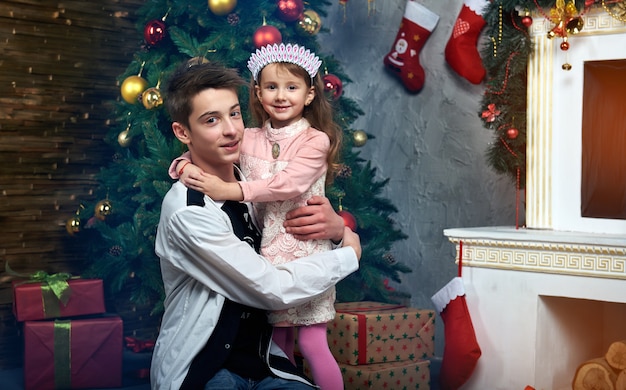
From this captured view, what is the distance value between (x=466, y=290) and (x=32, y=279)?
6.09ft

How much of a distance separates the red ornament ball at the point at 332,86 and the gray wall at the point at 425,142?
1.75ft

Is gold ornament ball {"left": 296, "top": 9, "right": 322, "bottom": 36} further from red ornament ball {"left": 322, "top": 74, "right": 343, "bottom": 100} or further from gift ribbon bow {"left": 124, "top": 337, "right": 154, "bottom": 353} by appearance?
gift ribbon bow {"left": 124, "top": 337, "right": 154, "bottom": 353}

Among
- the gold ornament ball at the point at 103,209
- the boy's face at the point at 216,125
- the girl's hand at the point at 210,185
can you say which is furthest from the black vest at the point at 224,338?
the gold ornament ball at the point at 103,209

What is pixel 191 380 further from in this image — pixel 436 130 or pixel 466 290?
pixel 436 130

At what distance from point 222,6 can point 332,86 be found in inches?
22.7

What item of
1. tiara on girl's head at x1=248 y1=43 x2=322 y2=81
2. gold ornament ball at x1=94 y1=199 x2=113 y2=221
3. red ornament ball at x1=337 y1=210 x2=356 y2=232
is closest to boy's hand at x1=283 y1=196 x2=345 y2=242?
tiara on girl's head at x1=248 y1=43 x2=322 y2=81

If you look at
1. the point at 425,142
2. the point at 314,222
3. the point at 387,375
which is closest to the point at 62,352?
the point at 387,375

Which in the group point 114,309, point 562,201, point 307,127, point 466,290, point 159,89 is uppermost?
point 159,89

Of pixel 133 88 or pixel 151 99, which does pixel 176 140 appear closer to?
pixel 151 99

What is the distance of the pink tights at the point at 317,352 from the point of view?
7.86 feet

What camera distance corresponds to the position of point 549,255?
2775mm

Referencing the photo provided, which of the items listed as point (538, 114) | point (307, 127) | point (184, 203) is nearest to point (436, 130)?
point (538, 114)

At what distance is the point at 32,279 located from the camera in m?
3.47

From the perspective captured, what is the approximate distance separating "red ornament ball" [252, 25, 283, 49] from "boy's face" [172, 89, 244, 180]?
109 centimetres
